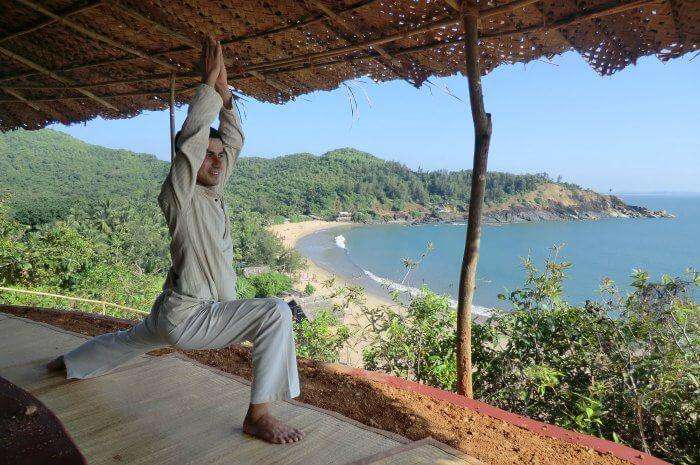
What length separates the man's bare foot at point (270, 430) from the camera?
5.95ft

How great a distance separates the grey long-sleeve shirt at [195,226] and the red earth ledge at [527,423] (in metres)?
1.09

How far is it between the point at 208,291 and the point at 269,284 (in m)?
25.1

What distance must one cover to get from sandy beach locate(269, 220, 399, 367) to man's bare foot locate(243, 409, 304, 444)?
2.03 meters

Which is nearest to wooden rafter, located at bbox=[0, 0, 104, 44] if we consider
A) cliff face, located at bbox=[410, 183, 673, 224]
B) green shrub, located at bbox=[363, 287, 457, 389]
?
green shrub, located at bbox=[363, 287, 457, 389]

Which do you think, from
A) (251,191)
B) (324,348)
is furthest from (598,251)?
(324,348)

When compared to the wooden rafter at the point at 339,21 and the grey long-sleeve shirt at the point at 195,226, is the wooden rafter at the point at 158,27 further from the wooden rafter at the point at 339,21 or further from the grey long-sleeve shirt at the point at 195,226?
the grey long-sleeve shirt at the point at 195,226

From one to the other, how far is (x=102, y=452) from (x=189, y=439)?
1.00 ft

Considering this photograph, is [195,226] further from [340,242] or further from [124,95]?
[340,242]

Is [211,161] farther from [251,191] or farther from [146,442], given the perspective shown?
[251,191]

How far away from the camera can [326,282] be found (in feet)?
15.5

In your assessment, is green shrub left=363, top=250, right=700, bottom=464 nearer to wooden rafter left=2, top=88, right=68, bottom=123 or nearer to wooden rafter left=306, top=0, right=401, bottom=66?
wooden rafter left=306, top=0, right=401, bottom=66

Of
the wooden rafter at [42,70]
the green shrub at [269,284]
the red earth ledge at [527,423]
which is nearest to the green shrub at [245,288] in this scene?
the green shrub at [269,284]

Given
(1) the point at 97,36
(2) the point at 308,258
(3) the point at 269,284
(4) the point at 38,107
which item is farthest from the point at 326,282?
(2) the point at 308,258

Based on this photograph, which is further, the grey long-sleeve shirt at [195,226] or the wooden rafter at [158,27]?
the wooden rafter at [158,27]
